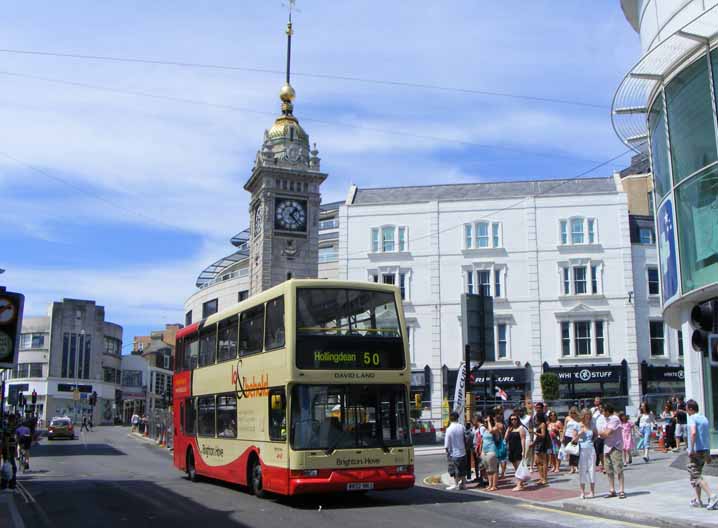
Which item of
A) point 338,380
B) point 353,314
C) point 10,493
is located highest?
point 353,314

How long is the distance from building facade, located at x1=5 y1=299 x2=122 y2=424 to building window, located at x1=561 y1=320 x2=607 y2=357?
5253 centimetres

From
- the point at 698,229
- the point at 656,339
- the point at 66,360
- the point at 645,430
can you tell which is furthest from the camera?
the point at 66,360

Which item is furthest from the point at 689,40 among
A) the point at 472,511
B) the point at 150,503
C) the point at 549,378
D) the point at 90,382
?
the point at 90,382

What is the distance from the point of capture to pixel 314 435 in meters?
14.9

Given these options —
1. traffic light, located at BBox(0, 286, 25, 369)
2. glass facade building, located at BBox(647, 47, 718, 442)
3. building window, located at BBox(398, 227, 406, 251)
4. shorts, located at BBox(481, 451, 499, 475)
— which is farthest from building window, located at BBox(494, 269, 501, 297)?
traffic light, located at BBox(0, 286, 25, 369)

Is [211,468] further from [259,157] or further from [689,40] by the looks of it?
[259,157]

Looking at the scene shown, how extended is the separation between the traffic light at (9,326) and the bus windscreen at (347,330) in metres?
4.87

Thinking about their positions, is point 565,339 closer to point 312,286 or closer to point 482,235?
point 482,235

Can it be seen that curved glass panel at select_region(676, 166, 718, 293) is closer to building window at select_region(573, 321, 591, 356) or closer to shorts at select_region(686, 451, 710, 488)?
shorts at select_region(686, 451, 710, 488)

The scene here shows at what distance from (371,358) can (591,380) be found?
36.5m

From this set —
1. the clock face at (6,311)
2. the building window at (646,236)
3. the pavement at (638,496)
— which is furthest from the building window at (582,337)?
the clock face at (6,311)

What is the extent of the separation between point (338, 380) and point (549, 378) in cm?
3464

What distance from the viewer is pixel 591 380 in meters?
48.6

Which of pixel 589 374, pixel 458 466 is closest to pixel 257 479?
pixel 458 466
